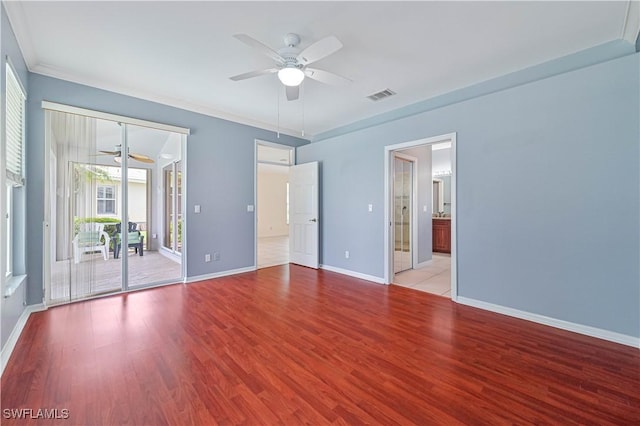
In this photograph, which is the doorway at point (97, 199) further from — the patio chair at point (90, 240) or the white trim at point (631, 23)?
the white trim at point (631, 23)

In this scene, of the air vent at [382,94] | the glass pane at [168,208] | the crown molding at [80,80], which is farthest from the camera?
the glass pane at [168,208]

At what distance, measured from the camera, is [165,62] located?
9.91ft

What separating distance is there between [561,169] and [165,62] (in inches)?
172

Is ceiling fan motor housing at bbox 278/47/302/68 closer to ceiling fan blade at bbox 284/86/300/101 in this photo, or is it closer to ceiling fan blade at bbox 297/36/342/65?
ceiling fan blade at bbox 297/36/342/65

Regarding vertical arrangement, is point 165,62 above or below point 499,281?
above

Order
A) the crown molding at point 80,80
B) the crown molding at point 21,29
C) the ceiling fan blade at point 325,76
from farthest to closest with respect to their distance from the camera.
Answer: the ceiling fan blade at point 325,76 → the crown molding at point 80,80 → the crown molding at point 21,29

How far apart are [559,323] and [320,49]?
3.51 metres

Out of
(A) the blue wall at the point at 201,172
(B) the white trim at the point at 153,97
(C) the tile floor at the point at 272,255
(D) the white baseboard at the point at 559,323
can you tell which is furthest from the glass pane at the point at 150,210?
(D) the white baseboard at the point at 559,323

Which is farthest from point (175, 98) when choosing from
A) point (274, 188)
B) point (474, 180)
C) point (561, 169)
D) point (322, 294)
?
point (274, 188)

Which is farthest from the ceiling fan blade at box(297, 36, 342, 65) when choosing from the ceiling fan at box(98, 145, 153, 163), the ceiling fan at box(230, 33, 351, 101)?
the ceiling fan at box(98, 145, 153, 163)

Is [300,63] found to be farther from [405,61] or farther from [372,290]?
[372,290]

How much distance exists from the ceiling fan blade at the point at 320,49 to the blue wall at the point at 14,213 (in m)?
2.34

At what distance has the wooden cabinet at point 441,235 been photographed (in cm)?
701

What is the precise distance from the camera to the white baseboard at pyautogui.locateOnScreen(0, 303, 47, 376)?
2.06 metres
